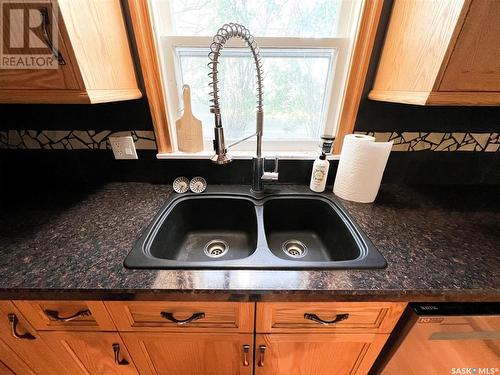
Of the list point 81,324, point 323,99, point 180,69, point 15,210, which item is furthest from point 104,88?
point 323,99

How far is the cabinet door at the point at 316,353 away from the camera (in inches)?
26.2

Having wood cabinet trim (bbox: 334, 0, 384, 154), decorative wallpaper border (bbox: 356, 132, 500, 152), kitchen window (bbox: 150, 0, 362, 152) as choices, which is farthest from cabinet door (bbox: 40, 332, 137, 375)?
decorative wallpaper border (bbox: 356, 132, 500, 152)

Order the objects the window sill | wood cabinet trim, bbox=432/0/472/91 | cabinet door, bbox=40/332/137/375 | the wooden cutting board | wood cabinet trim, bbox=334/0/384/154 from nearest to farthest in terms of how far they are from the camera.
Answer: wood cabinet trim, bbox=432/0/472/91 < cabinet door, bbox=40/332/137/375 < wood cabinet trim, bbox=334/0/384/154 < the wooden cutting board < the window sill

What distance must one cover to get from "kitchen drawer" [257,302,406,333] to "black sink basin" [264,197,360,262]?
26 cm

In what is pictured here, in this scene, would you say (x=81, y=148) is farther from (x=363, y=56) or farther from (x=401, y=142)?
(x=401, y=142)

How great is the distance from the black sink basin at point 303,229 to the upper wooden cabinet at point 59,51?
31.1 inches

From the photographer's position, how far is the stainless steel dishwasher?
57 cm

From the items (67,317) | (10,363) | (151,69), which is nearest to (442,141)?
(151,69)

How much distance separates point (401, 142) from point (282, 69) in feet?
2.20

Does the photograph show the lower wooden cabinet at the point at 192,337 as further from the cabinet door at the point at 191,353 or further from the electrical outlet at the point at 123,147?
the electrical outlet at the point at 123,147

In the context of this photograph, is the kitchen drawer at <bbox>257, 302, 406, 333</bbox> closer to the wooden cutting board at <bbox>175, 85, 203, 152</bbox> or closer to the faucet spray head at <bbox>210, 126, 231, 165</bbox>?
the faucet spray head at <bbox>210, 126, 231, 165</bbox>

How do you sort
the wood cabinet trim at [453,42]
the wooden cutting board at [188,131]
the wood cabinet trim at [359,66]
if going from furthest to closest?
the wooden cutting board at [188,131], the wood cabinet trim at [359,66], the wood cabinet trim at [453,42]

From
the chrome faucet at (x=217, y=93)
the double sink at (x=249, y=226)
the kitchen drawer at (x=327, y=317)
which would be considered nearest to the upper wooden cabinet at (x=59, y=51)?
the chrome faucet at (x=217, y=93)

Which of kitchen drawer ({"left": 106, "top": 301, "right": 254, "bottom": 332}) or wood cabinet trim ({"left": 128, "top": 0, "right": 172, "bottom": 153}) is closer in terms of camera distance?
kitchen drawer ({"left": 106, "top": 301, "right": 254, "bottom": 332})
